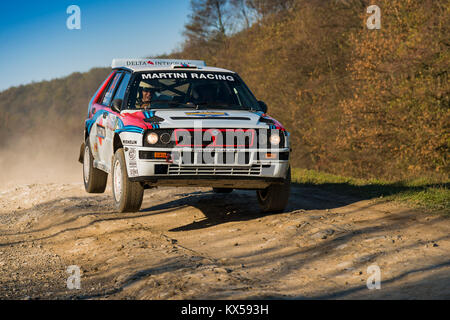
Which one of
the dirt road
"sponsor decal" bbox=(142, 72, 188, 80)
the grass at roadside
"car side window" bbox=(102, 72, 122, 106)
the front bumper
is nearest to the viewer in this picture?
the dirt road

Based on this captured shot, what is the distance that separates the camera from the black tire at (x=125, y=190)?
7.67m

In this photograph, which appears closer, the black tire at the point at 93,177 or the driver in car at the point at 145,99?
the driver in car at the point at 145,99

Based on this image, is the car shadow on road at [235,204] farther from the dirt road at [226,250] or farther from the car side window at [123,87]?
the car side window at [123,87]

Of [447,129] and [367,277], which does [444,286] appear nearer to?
[367,277]

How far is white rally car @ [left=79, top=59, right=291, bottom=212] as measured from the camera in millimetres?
7293

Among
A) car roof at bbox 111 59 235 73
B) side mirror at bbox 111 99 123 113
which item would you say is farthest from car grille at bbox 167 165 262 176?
car roof at bbox 111 59 235 73

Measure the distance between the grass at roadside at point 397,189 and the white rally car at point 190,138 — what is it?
2266 mm

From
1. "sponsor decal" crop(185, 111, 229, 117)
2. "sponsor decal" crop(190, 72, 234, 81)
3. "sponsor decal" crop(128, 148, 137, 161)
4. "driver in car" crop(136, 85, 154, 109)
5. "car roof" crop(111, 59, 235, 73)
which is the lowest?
"sponsor decal" crop(128, 148, 137, 161)

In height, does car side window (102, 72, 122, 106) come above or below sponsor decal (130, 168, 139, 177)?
above

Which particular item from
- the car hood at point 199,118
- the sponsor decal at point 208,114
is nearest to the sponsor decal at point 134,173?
the car hood at point 199,118

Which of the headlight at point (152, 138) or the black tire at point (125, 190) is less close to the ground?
the headlight at point (152, 138)

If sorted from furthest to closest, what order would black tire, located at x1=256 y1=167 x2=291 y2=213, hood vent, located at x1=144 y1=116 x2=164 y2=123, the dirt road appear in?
black tire, located at x1=256 y1=167 x2=291 y2=213 < hood vent, located at x1=144 y1=116 x2=164 y2=123 < the dirt road

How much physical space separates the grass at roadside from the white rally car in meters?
2.27

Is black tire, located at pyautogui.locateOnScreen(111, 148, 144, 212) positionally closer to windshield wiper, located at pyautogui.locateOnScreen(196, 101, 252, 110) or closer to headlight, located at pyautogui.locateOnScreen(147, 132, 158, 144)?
headlight, located at pyautogui.locateOnScreen(147, 132, 158, 144)
